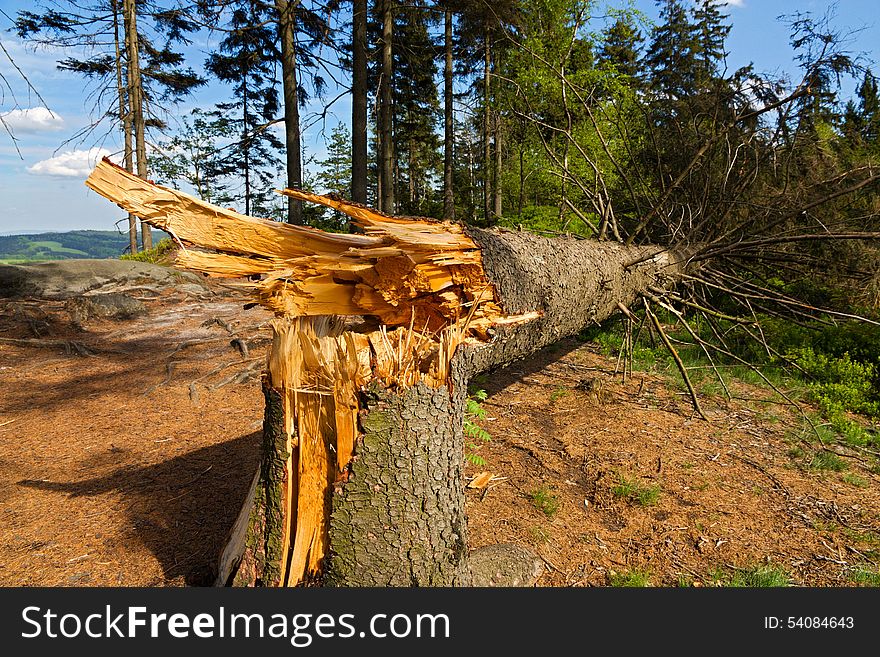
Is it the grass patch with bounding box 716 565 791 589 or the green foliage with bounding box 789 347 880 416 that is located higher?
the green foliage with bounding box 789 347 880 416

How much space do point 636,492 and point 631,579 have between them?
872mm

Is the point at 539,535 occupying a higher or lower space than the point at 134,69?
lower

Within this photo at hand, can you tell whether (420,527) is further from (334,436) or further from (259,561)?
(259,561)

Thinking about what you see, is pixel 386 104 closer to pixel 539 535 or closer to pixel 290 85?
pixel 290 85

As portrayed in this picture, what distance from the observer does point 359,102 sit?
9.05 meters

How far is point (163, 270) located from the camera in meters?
12.0

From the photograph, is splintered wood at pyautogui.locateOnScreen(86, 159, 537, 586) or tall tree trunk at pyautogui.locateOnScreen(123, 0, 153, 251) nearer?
splintered wood at pyautogui.locateOnScreen(86, 159, 537, 586)

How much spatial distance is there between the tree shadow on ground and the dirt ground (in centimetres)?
1

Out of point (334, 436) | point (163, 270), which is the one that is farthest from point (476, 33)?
point (334, 436)

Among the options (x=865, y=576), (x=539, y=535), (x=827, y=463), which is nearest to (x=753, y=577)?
(x=865, y=576)

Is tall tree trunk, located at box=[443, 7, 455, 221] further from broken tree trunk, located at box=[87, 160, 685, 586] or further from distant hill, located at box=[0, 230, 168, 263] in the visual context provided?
distant hill, located at box=[0, 230, 168, 263]

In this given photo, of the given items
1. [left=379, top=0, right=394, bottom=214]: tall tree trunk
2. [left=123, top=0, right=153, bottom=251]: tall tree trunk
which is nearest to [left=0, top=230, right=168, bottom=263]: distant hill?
[left=123, top=0, right=153, bottom=251]: tall tree trunk

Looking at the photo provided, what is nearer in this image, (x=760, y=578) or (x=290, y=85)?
(x=760, y=578)

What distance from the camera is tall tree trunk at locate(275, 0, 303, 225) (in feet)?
25.9
